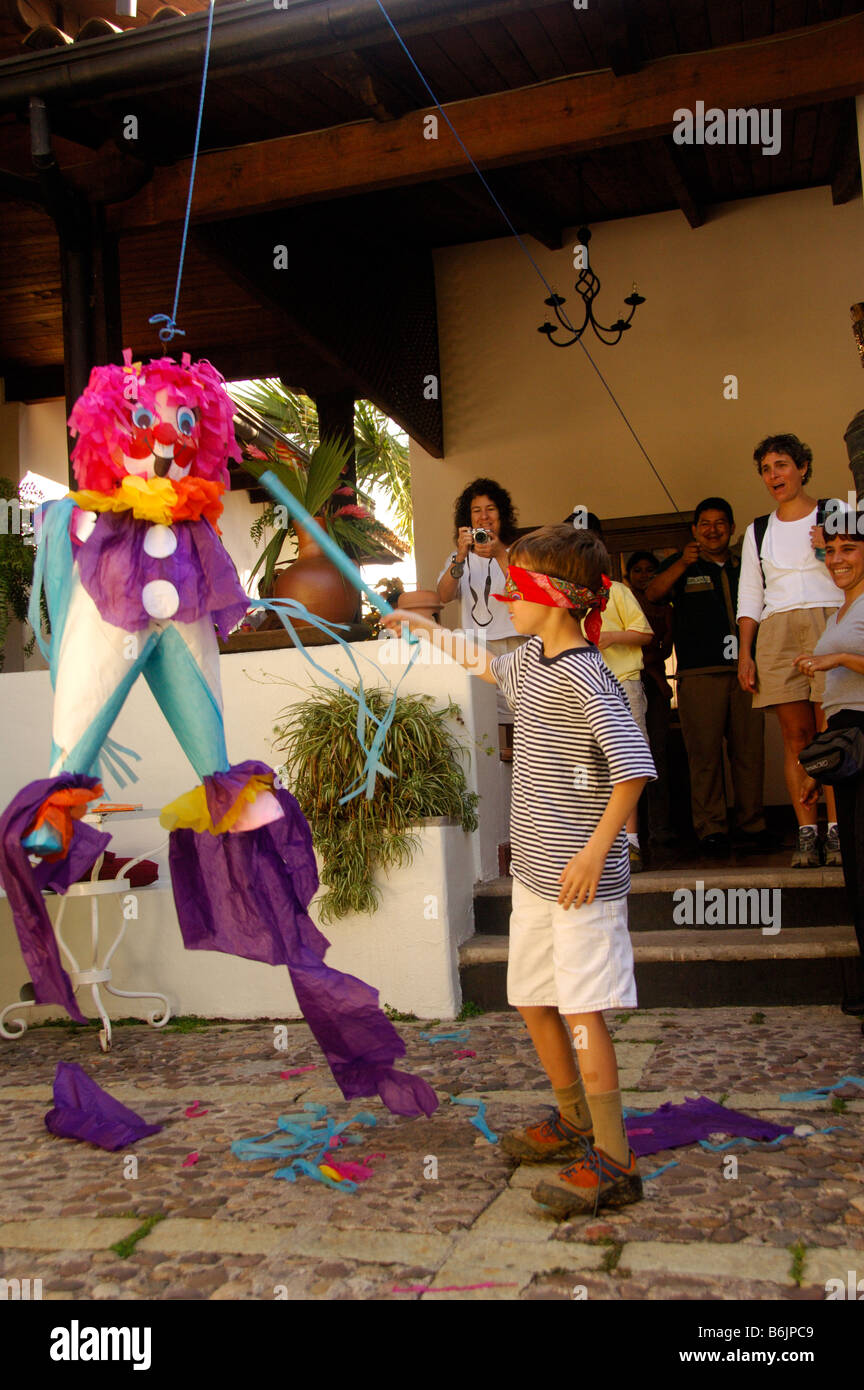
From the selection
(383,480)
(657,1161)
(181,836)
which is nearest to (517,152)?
(181,836)

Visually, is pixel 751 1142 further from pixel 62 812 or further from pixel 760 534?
pixel 760 534

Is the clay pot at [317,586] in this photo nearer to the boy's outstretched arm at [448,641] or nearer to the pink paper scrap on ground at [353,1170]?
the boy's outstretched arm at [448,641]

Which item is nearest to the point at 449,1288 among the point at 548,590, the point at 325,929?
the point at 548,590

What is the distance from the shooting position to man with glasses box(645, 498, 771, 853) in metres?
4.65

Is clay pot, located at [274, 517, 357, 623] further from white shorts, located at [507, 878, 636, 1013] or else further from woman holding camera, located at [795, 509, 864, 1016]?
white shorts, located at [507, 878, 636, 1013]

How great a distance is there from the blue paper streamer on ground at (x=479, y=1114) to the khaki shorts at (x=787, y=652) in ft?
5.99

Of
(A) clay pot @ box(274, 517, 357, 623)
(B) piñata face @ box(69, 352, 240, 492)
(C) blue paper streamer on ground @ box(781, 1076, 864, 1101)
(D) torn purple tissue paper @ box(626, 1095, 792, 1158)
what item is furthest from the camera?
(A) clay pot @ box(274, 517, 357, 623)

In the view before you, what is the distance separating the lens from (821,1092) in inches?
107

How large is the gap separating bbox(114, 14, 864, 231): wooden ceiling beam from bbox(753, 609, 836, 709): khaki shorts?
1.84 meters

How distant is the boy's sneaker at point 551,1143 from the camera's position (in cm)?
237

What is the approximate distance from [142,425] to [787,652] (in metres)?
2.47

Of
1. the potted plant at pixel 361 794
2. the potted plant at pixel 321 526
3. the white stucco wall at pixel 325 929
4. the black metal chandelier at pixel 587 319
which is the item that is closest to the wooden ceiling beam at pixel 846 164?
the black metal chandelier at pixel 587 319

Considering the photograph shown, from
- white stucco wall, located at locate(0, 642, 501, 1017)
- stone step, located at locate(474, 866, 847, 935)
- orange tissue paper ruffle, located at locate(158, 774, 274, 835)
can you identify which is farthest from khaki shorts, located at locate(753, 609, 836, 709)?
orange tissue paper ruffle, located at locate(158, 774, 274, 835)

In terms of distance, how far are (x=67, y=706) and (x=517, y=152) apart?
314cm
